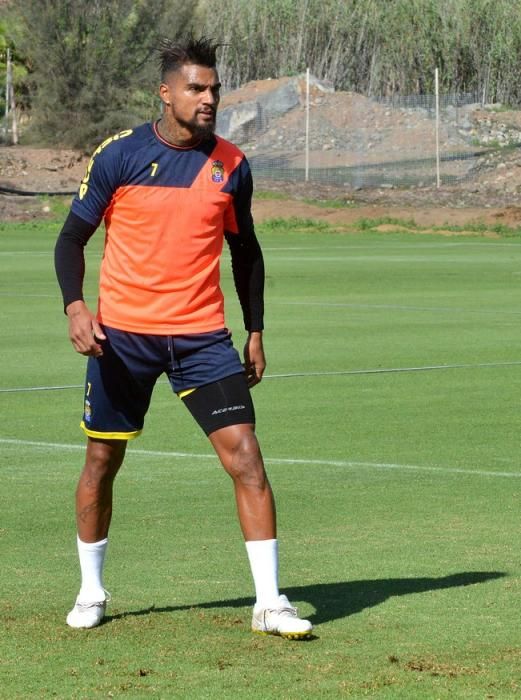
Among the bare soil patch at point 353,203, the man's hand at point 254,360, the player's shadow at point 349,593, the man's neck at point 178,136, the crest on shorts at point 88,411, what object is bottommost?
the bare soil patch at point 353,203

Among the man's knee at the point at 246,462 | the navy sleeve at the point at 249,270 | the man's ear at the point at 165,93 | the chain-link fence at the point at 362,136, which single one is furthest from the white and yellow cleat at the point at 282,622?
the chain-link fence at the point at 362,136

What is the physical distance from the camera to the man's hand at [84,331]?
682 centimetres

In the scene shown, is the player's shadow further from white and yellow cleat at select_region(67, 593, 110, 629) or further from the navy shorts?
the navy shorts

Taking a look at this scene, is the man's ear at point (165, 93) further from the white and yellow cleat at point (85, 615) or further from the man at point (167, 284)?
the white and yellow cleat at point (85, 615)

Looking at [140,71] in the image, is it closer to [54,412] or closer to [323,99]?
[323,99]

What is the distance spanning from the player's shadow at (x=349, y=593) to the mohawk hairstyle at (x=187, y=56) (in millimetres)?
2158

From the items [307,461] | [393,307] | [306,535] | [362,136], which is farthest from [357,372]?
[362,136]

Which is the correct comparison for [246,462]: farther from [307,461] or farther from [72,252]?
[307,461]

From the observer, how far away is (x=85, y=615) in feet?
21.9

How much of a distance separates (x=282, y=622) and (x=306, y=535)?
223 cm

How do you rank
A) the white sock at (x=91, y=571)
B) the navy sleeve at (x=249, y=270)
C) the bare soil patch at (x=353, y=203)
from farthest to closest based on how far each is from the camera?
1. the bare soil patch at (x=353, y=203)
2. the navy sleeve at (x=249, y=270)
3. the white sock at (x=91, y=571)

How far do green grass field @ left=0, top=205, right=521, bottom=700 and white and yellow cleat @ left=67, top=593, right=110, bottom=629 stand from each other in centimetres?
5

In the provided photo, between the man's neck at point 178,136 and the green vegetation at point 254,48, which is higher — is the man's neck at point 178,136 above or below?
above

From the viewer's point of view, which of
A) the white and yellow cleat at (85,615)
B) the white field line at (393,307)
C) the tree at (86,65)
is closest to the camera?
the white and yellow cleat at (85,615)
